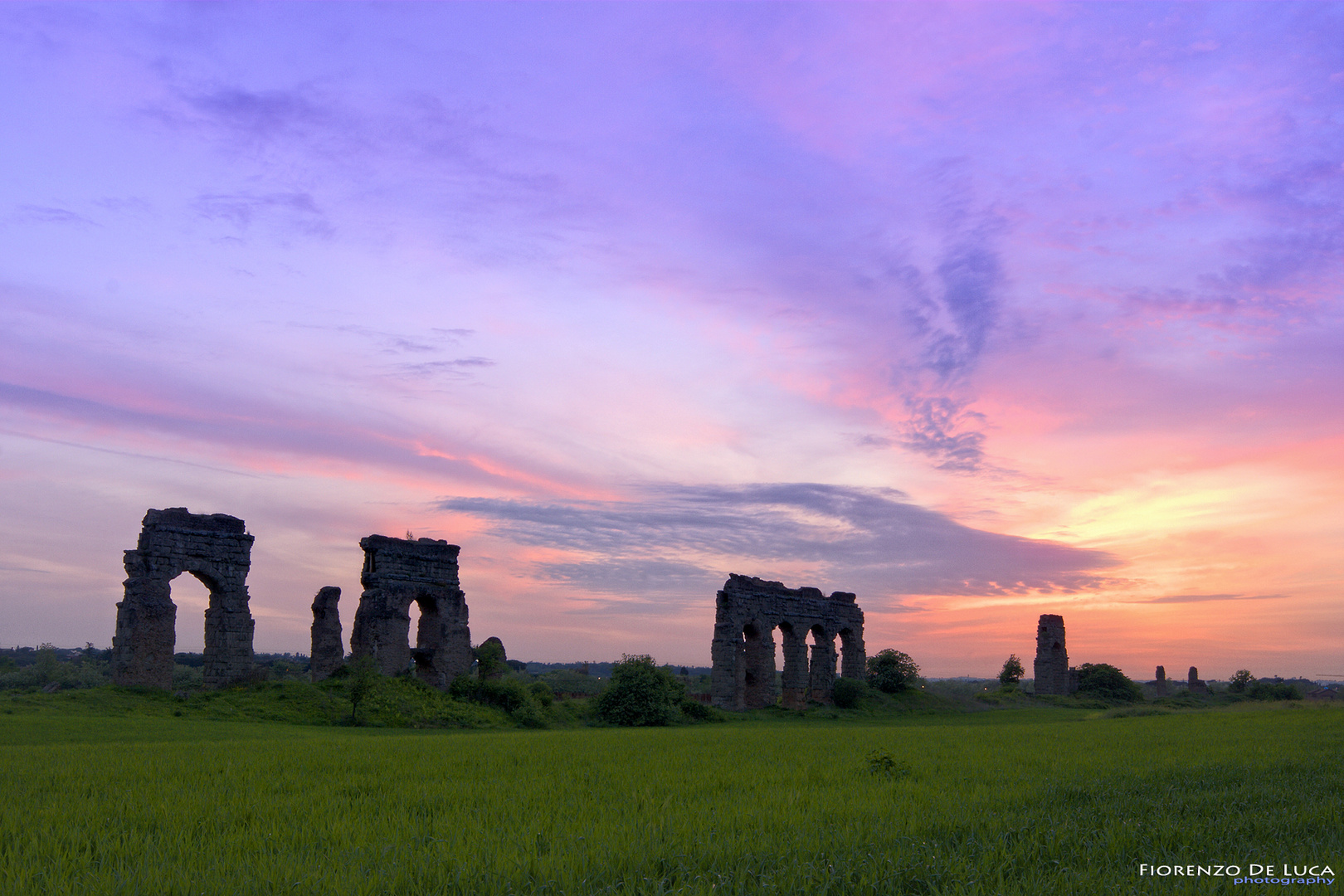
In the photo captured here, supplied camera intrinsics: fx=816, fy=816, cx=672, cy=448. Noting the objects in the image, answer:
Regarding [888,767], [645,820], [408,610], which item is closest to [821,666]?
[408,610]

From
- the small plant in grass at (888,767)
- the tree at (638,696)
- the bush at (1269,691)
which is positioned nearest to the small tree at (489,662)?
the tree at (638,696)

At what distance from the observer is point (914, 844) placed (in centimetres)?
577

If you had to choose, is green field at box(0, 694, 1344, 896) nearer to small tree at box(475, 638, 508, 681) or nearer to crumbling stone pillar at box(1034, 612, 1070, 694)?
small tree at box(475, 638, 508, 681)

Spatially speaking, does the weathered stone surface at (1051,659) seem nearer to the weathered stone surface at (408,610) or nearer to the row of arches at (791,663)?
the row of arches at (791,663)

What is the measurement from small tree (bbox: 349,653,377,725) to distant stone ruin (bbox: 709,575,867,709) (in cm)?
1706

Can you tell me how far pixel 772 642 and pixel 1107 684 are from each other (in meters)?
29.9

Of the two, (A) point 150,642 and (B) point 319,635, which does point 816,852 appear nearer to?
(A) point 150,642

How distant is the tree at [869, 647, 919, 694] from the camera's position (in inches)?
1750

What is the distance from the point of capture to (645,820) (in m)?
6.60

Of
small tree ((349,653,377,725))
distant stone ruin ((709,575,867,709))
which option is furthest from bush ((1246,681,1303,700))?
small tree ((349,653,377,725))

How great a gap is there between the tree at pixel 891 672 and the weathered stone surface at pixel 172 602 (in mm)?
31406

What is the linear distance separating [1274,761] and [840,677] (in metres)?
33.6

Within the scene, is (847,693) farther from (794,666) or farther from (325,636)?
(325,636)

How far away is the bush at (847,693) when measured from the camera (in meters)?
41.4
